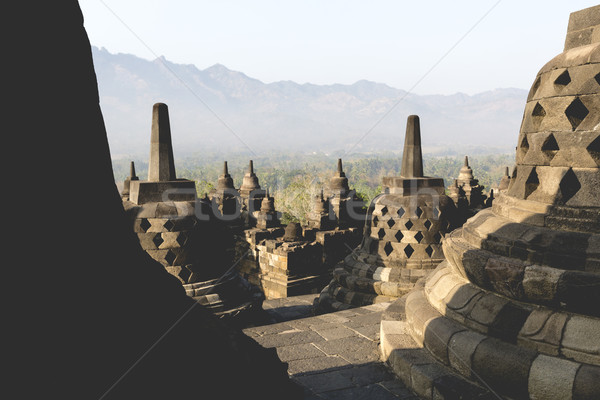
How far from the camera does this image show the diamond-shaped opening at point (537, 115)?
3.00m

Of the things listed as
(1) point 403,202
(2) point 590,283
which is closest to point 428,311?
(2) point 590,283

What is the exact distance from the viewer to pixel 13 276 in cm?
134

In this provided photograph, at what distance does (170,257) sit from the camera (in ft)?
18.5

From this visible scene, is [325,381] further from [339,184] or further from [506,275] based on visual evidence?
[339,184]

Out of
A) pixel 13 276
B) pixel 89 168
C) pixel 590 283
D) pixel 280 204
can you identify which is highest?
pixel 89 168

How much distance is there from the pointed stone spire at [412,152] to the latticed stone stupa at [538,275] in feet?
12.6

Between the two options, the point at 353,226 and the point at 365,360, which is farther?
the point at 353,226

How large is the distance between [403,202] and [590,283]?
15.2 feet

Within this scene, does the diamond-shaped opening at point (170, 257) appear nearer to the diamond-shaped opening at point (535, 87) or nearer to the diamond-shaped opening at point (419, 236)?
the diamond-shaped opening at point (419, 236)

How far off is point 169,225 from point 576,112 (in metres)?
4.61

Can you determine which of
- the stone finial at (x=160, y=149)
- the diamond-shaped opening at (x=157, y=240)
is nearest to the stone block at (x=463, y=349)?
the diamond-shaped opening at (x=157, y=240)

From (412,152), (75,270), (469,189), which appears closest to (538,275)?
(75,270)

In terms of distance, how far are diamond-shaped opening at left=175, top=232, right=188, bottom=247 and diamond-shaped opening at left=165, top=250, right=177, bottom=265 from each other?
6.7 inches

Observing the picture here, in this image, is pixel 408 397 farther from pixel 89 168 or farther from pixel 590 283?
pixel 89 168
